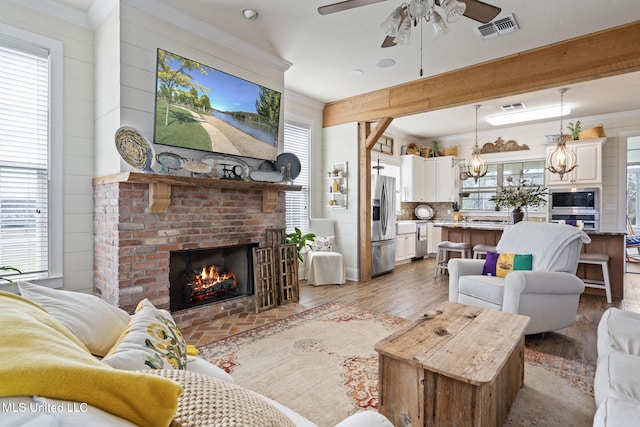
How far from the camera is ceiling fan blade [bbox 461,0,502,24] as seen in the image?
2039mm

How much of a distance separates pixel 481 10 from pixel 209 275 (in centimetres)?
339

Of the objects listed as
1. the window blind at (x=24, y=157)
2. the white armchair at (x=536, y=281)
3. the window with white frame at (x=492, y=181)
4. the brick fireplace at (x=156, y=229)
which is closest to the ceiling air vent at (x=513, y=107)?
the window with white frame at (x=492, y=181)

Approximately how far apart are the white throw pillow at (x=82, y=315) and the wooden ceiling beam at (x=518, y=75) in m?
4.38

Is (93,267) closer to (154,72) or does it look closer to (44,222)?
(44,222)

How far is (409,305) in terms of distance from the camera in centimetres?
399

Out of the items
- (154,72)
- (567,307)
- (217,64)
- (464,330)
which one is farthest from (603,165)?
(154,72)

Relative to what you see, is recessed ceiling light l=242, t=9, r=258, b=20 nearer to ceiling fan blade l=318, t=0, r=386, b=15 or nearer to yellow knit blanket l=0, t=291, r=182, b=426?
ceiling fan blade l=318, t=0, r=386, b=15

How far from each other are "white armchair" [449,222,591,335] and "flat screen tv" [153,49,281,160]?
8.62ft

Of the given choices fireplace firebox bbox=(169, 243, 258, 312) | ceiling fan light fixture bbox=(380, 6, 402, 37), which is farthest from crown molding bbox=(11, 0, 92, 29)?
ceiling fan light fixture bbox=(380, 6, 402, 37)

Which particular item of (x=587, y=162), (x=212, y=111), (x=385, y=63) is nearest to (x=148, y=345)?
(x=212, y=111)

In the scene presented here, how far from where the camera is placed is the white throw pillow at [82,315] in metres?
1.03

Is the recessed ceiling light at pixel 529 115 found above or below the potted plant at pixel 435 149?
above

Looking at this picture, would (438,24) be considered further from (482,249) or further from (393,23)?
(482,249)

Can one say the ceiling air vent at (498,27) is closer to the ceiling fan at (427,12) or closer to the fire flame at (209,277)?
the ceiling fan at (427,12)
